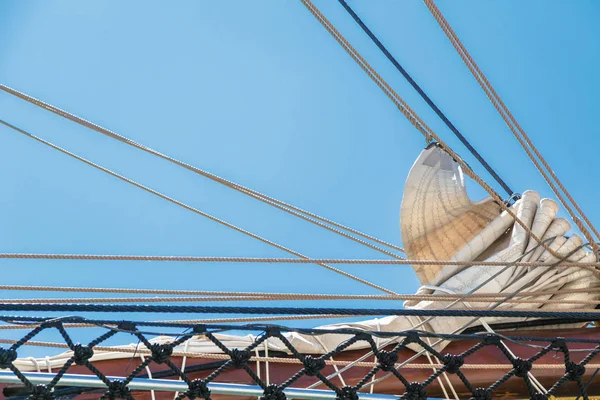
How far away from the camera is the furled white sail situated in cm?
357

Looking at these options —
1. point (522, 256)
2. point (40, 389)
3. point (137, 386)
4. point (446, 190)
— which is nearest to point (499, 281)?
point (522, 256)

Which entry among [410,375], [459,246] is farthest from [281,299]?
[459,246]

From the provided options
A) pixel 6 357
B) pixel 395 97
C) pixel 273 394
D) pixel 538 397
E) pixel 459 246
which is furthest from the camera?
pixel 459 246

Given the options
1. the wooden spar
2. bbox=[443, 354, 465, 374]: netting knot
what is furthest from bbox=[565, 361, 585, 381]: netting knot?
the wooden spar

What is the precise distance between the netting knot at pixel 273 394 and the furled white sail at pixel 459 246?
1274mm

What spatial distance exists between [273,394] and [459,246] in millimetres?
2389

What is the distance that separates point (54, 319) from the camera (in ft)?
6.82

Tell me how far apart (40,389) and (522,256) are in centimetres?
247

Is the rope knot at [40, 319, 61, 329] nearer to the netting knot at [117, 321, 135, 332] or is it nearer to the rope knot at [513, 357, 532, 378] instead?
the netting knot at [117, 321, 135, 332]

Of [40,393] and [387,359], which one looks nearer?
[40,393]

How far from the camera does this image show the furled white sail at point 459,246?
11.7ft

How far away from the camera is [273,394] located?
81.4 inches

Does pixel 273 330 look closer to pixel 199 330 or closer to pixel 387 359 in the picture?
pixel 199 330

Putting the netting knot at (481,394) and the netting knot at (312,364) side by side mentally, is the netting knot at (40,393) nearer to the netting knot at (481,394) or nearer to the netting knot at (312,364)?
the netting knot at (312,364)
